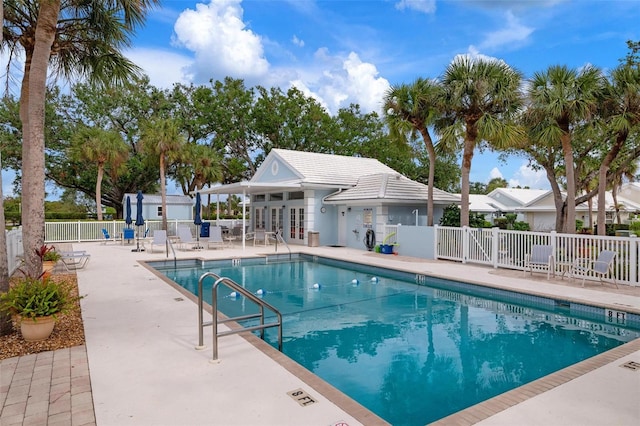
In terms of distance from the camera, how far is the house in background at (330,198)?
59.3 feet

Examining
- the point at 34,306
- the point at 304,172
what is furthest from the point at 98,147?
the point at 34,306

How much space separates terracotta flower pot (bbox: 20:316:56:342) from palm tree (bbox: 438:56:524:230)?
13158mm

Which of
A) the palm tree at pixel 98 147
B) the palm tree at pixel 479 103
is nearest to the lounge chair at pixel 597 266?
the palm tree at pixel 479 103

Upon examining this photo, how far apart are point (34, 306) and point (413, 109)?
14.1 meters

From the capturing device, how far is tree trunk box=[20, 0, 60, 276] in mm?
5945

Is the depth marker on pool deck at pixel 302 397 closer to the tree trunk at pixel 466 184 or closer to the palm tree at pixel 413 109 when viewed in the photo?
the tree trunk at pixel 466 184

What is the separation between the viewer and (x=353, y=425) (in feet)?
10.9

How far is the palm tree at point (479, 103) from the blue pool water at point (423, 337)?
5.96 m

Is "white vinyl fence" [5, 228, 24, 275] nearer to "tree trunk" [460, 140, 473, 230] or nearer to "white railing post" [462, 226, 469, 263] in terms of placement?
"white railing post" [462, 226, 469, 263]

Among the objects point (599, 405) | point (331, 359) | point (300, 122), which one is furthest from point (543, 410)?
point (300, 122)

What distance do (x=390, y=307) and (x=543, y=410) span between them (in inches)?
210

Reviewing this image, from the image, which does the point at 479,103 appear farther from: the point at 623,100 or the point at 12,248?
the point at 12,248

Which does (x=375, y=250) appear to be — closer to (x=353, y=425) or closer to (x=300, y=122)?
(x=353, y=425)

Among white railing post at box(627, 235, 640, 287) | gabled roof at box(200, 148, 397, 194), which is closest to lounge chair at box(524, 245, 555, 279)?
white railing post at box(627, 235, 640, 287)
